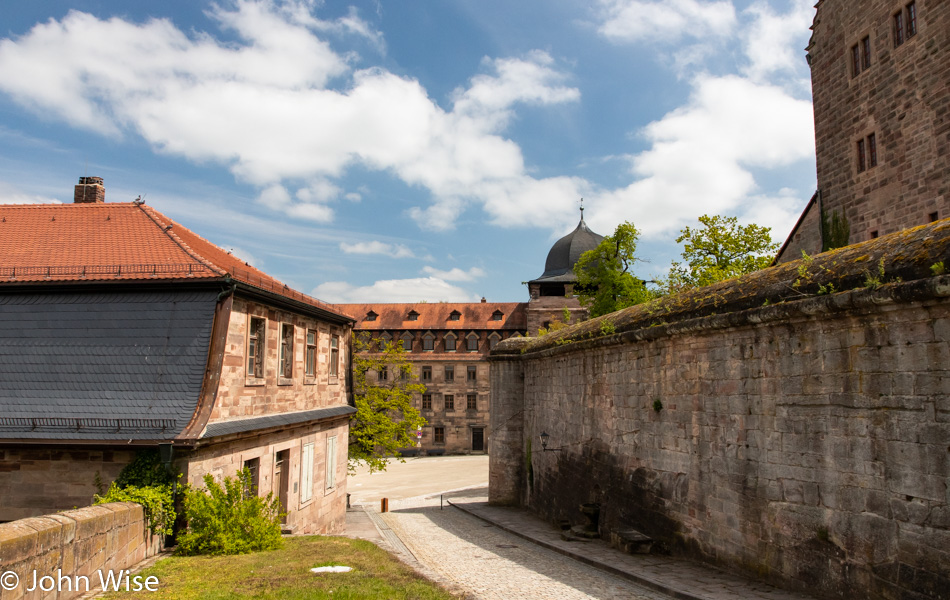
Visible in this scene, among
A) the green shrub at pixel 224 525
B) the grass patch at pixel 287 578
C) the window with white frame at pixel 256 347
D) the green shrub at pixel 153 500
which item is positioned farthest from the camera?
the window with white frame at pixel 256 347

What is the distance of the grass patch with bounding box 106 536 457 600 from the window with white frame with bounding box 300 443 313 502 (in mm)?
5795

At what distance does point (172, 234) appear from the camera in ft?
45.6

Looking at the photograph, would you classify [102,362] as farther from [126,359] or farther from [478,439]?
[478,439]

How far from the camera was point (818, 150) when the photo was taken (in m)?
18.4

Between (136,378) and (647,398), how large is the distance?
8.73 m

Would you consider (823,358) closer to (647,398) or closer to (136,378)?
(647,398)

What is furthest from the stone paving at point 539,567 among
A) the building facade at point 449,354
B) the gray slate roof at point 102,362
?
the building facade at point 449,354

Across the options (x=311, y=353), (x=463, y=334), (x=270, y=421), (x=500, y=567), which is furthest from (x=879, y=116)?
(x=463, y=334)

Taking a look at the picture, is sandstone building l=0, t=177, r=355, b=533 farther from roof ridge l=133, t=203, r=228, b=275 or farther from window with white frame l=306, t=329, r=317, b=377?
window with white frame l=306, t=329, r=317, b=377

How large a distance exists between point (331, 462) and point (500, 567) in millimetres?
8823

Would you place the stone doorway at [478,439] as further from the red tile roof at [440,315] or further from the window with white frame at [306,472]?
the window with white frame at [306,472]

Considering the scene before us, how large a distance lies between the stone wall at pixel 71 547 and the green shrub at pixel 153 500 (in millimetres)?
290

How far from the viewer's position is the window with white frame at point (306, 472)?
15.9m

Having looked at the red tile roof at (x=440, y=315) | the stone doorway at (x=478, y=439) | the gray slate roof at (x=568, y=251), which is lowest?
the stone doorway at (x=478, y=439)
